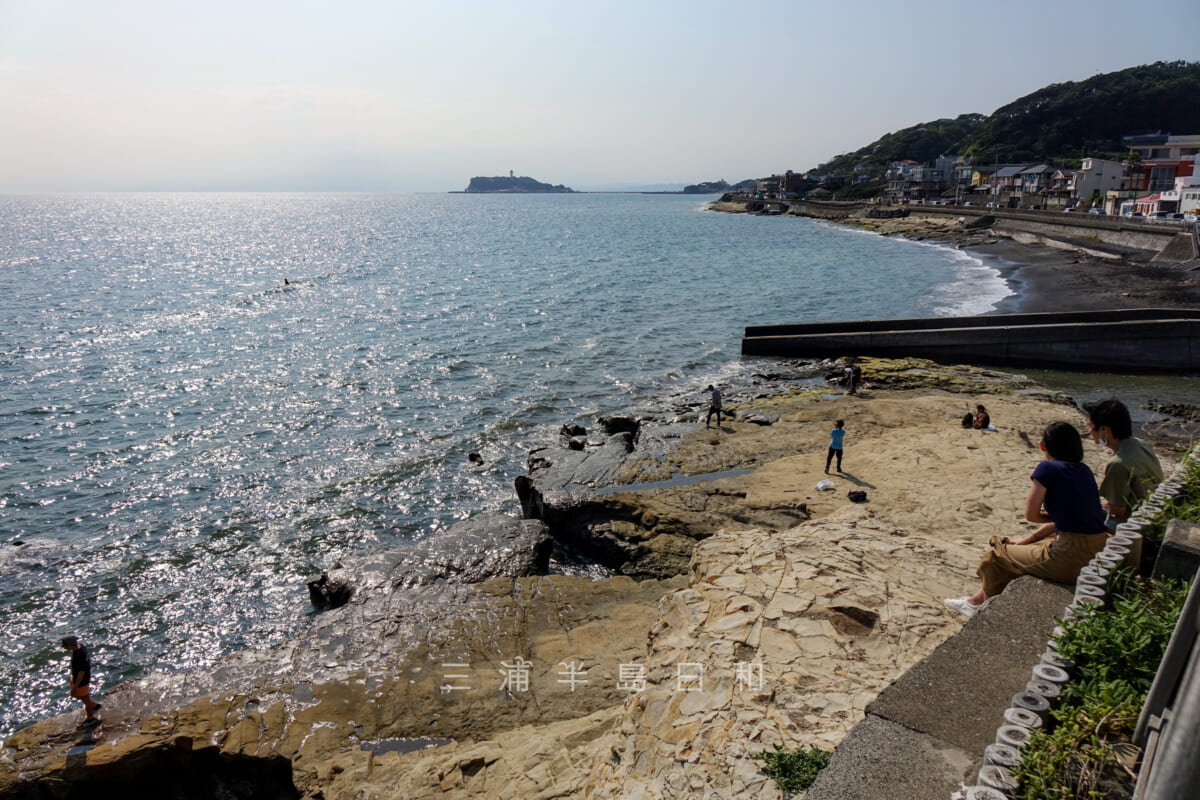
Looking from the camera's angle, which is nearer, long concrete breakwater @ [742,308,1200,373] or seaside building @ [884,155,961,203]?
long concrete breakwater @ [742,308,1200,373]

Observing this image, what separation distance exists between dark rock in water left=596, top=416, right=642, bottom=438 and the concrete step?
1592cm

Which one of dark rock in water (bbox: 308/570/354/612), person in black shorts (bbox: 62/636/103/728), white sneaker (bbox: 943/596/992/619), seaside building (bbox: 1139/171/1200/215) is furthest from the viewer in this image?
seaside building (bbox: 1139/171/1200/215)

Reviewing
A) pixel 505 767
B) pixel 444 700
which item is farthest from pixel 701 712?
pixel 444 700

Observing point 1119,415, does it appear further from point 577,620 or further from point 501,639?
point 501,639

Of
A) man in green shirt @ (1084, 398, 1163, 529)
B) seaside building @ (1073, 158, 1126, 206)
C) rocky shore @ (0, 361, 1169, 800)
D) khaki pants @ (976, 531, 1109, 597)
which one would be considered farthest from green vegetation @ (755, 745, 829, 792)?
seaside building @ (1073, 158, 1126, 206)

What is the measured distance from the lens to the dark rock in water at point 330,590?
1323 centimetres

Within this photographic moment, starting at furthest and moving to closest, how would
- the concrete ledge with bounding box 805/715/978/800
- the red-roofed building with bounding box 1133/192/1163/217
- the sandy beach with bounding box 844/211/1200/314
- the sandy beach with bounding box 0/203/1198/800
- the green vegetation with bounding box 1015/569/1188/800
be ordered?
1. the red-roofed building with bounding box 1133/192/1163/217
2. the sandy beach with bounding box 844/211/1200/314
3. the sandy beach with bounding box 0/203/1198/800
4. the concrete ledge with bounding box 805/715/978/800
5. the green vegetation with bounding box 1015/569/1188/800

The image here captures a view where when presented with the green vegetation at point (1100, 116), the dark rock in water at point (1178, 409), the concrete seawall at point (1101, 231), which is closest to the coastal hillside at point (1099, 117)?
the green vegetation at point (1100, 116)

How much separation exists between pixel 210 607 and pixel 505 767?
9275 mm

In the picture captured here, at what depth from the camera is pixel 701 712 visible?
23.3ft

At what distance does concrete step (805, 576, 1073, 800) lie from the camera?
16.0 feet

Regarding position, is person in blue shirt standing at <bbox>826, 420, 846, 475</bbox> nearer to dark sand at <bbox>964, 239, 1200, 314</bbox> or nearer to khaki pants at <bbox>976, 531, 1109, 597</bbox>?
khaki pants at <bbox>976, 531, 1109, 597</bbox>

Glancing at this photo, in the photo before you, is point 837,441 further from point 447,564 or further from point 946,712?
point 946,712

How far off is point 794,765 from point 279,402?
2528 cm
